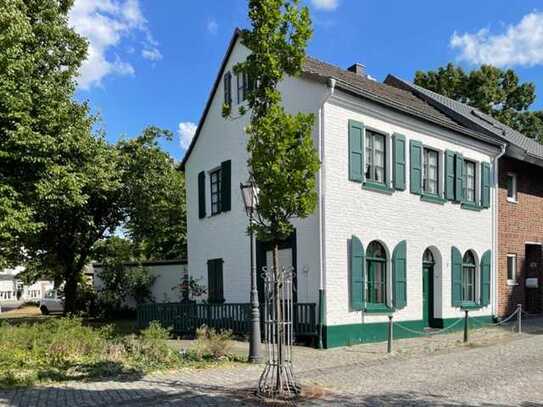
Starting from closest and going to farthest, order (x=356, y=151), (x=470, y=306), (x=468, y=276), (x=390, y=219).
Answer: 1. (x=356, y=151)
2. (x=390, y=219)
3. (x=470, y=306)
4. (x=468, y=276)

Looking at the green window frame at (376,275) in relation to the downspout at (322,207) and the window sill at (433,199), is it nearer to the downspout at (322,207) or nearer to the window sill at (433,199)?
the downspout at (322,207)

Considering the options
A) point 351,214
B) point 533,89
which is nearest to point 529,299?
point 351,214

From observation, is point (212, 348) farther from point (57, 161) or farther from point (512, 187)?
point (512, 187)

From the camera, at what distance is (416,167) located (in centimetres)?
1630

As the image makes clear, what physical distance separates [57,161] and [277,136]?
35.4ft

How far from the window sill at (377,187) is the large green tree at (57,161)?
25.9 ft

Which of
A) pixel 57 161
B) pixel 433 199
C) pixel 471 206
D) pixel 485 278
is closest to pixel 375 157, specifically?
pixel 433 199

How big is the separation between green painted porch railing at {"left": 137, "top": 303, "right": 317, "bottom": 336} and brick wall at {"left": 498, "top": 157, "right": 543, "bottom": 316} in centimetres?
892

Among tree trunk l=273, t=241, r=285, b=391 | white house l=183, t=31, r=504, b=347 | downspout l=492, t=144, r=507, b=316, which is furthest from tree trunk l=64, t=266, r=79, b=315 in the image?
tree trunk l=273, t=241, r=285, b=391

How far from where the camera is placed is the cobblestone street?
26.0ft

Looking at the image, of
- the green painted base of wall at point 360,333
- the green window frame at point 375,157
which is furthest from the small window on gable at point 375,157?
the green painted base of wall at point 360,333

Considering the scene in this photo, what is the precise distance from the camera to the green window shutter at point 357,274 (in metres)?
14.1

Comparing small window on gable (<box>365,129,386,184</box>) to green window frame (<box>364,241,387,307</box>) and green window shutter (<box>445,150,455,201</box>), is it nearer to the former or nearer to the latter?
green window frame (<box>364,241,387,307</box>)

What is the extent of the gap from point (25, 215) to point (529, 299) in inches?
685
